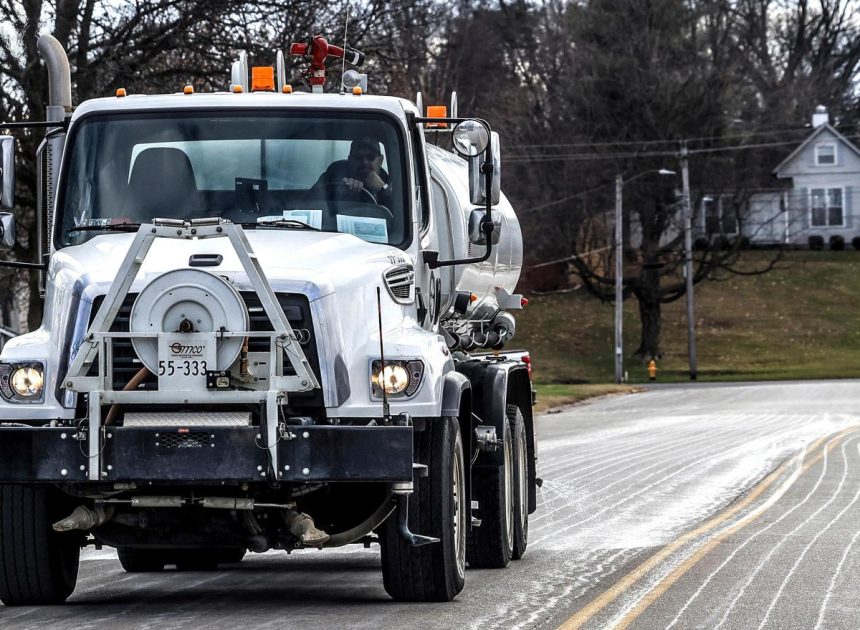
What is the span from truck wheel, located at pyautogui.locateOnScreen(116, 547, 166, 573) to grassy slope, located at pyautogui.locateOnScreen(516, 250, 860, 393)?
46471mm

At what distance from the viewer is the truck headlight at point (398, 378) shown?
8586 mm

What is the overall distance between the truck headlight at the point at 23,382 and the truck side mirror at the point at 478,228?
291 cm

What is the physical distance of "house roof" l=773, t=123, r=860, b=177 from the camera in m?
84.1

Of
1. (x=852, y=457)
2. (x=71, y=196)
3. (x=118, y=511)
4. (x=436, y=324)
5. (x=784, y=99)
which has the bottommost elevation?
(x=852, y=457)

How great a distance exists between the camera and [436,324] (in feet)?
34.3

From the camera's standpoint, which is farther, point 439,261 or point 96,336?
point 439,261

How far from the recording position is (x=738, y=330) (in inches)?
2726

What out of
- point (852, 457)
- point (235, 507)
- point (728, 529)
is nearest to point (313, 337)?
point (235, 507)

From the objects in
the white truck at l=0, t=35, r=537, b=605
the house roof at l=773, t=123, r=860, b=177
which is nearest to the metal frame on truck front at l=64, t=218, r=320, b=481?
the white truck at l=0, t=35, r=537, b=605

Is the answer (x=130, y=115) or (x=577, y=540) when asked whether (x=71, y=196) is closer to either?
(x=130, y=115)

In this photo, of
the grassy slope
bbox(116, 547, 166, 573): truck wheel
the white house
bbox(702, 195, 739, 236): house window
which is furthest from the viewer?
the white house

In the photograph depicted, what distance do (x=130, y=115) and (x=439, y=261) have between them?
2.10 m

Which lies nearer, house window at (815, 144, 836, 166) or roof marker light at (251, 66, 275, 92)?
roof marker light at (251, 66, 275, 92)

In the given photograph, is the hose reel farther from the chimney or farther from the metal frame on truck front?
the chimney
